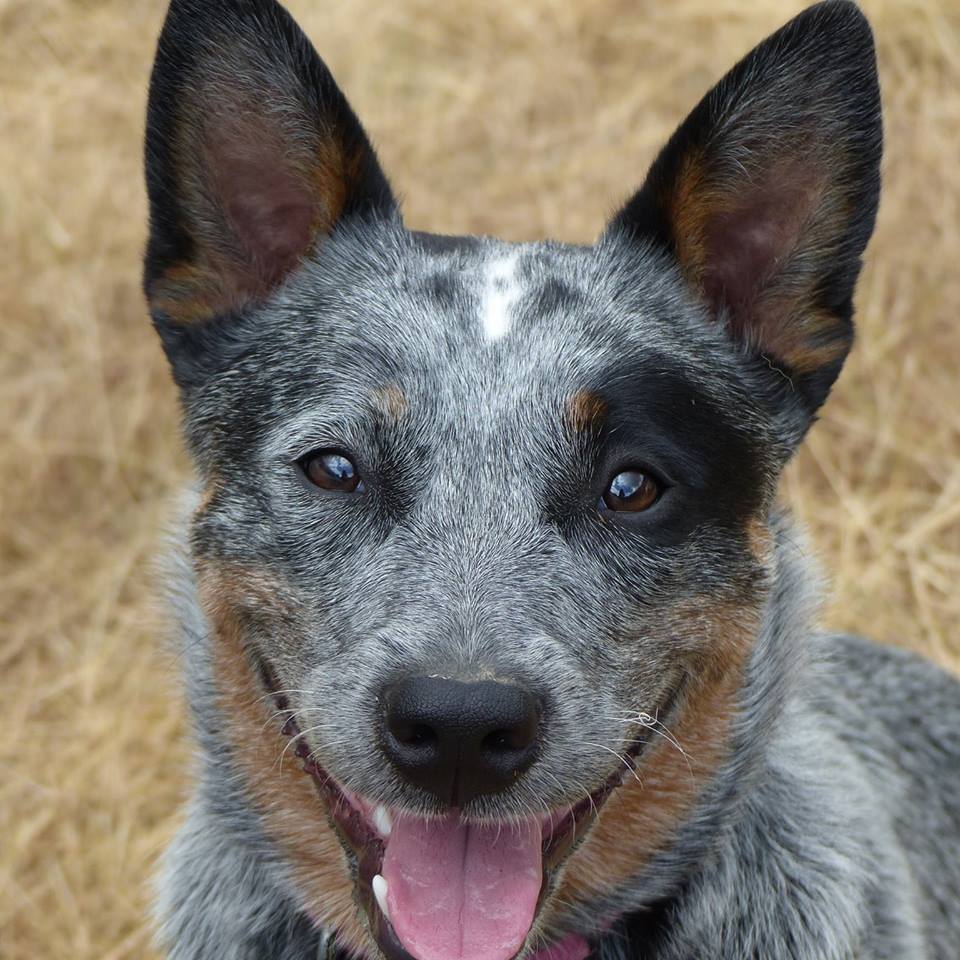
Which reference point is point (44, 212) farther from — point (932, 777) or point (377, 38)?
point (932, 777)

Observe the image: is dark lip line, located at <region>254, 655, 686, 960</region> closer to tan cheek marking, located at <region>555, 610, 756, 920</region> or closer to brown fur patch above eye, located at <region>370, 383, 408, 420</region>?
tan cheek marking, located at <region>555, 610, 756, 920</region>

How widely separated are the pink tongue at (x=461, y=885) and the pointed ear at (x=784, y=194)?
141 cm

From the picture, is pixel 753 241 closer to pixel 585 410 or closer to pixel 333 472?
pixel 585 410

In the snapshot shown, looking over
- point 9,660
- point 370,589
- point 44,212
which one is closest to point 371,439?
point 370,589

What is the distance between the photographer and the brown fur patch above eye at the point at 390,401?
3.33 metres

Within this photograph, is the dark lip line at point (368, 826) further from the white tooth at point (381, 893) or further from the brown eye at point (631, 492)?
the brown eye at point (631, 492)

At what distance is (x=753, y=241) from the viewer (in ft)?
12.2

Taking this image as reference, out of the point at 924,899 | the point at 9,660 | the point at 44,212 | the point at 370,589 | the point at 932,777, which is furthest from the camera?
the point at 44,212

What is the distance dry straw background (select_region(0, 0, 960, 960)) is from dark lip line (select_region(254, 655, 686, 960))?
1.81 metres

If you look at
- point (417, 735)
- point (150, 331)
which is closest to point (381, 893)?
point (417, 735)

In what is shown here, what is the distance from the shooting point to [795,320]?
145 inches

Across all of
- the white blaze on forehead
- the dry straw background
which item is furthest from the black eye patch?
the dry straw background

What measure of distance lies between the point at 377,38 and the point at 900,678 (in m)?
5.82

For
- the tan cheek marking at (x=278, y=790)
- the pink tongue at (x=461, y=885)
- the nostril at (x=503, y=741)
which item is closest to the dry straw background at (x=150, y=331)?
the tan cheek marking at (x=278, y=790)
